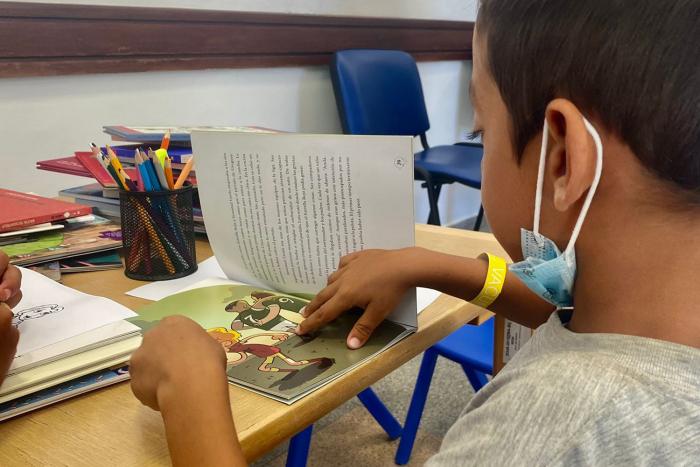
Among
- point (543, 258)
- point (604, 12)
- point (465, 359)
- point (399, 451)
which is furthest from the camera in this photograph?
point (399, 451)

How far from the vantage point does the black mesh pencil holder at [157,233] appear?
76 cm

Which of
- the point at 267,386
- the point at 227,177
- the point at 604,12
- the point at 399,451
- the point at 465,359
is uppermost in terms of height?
the point at 604,12

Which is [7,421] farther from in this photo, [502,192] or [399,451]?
[399,451]

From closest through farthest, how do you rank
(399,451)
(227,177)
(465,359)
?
1. (227,177)
2. (465,359)
3. (399,451)

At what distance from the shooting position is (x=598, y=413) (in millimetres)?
386

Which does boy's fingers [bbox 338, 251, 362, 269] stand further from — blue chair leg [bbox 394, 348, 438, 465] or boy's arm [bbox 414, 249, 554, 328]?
blue chair leg [bbox 394, 348, 438, 465]

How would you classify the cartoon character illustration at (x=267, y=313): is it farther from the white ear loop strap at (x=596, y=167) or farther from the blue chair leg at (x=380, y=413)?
the blue chair leg at (x=380, y=413)

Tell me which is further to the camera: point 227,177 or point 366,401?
point 366,401

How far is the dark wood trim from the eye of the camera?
1.33 meters

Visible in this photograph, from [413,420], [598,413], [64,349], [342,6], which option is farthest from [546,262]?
[342,6]

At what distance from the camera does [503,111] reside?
515mm

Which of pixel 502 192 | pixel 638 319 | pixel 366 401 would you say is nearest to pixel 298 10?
pixel 366 401

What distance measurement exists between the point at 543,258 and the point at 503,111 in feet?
0.42

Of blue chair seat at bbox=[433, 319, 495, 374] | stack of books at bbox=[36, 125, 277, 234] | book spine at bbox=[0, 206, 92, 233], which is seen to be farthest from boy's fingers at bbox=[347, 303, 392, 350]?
blue chair seat at bbox=[433, 319, 495, 374]
